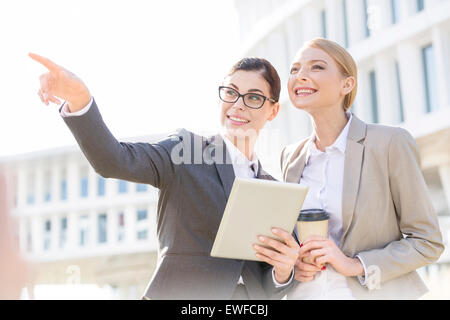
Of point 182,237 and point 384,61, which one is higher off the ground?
point 384,61

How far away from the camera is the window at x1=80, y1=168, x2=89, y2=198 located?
1693 inches

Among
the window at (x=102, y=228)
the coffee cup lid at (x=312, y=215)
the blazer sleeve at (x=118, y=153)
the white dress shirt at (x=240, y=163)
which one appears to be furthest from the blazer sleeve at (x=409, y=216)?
the window at (x=102, y=228)

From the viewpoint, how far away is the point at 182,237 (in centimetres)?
254

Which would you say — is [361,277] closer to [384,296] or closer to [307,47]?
[384,296]

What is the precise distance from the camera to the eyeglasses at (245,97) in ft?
9.63

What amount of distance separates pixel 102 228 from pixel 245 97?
40.5m

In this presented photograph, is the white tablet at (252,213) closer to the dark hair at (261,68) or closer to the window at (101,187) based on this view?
the dark hair at (261,68)

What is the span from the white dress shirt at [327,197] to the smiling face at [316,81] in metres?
0.17

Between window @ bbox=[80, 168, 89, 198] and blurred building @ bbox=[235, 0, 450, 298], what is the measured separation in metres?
23.4

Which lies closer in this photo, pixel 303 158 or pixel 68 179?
pixel 303 158

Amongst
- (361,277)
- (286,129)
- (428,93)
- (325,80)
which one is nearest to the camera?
(361,277)

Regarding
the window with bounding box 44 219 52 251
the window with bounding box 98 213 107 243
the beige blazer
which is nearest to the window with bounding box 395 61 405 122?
the beige blazer
